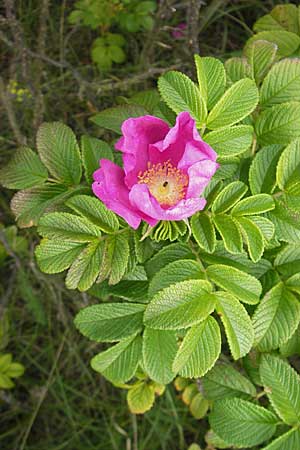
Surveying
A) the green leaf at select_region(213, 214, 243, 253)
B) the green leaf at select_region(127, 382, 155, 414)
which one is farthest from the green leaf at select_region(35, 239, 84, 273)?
the green leaf at select_region(127, 382, 155, 414)

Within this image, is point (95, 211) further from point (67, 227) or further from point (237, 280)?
point (237, 280)

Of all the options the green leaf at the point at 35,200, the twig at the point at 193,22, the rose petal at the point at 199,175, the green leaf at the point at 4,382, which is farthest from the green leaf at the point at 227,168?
the green leaf at the point at 4,382

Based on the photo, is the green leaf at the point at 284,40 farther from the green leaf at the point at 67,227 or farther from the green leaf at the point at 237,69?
the green leaf at the point at 67,227

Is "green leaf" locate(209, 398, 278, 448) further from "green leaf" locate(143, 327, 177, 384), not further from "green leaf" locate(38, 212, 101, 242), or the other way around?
"green leaf" locate(38, 212, 101, 242)

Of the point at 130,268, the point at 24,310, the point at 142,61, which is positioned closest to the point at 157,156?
the point at 130,268

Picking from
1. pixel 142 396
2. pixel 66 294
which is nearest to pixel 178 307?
pixel 142 396

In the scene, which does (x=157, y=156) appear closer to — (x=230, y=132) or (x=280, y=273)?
(x=230, y=132)
